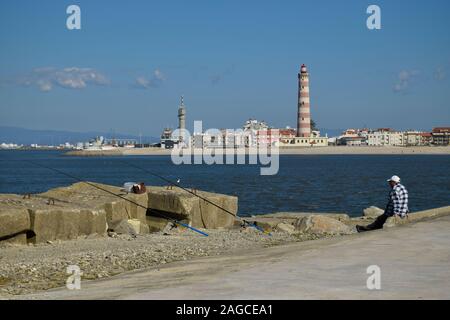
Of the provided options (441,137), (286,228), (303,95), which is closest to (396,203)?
(286,228)

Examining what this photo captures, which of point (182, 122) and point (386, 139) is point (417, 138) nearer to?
point (386, 139)

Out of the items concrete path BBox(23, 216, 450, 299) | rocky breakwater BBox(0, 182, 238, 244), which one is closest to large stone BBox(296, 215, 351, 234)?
rocky breakwater BBox(0, 182, 238, 244)

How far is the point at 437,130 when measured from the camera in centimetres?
18625

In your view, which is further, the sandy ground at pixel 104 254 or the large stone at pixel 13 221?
the large stone at pixel 13 221

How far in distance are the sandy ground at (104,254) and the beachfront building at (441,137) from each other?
589 ft

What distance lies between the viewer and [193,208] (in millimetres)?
14906

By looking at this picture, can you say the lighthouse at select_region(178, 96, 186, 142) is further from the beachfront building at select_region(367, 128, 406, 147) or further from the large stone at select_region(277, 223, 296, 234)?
the large stone at select_region(277, 223, 296, 234)

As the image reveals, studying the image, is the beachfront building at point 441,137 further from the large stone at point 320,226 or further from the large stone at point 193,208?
the large stone at point 320,226

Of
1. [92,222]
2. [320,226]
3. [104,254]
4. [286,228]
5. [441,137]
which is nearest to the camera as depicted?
[104,254]

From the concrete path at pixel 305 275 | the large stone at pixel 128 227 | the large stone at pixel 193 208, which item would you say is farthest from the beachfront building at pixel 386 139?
Answer: the concrete path at pixel 305 275

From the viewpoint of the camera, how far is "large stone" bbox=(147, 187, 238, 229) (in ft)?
48.7

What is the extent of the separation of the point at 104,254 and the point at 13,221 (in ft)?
6.31

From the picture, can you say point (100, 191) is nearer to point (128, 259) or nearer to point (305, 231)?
point (305, 231)

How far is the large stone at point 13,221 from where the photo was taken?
1089cm
